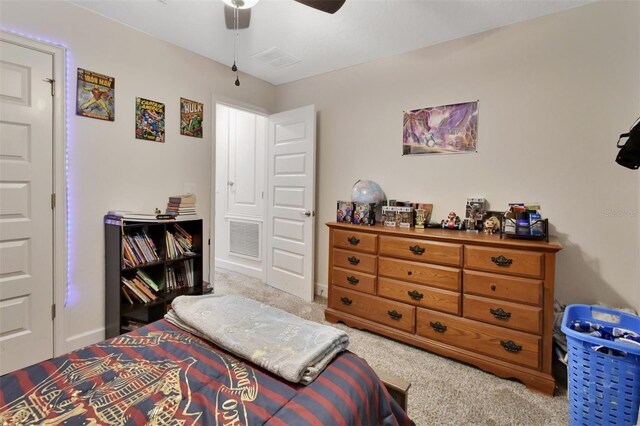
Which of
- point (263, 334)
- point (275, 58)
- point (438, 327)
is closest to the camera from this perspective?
point (263, 334)

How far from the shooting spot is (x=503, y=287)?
81.3 inches

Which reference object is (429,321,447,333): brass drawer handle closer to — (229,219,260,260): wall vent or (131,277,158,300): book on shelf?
(131,277,158,300): book on shelf

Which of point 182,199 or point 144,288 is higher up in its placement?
point 182,199

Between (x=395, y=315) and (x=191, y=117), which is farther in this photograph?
(x=191, y=117)

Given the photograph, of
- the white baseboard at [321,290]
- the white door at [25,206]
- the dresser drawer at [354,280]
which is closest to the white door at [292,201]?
the white baseboard at [321,290]

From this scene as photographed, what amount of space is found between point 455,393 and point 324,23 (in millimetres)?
2844

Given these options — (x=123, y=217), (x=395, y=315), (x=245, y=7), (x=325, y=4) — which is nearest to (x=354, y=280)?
(x=395, y=315)

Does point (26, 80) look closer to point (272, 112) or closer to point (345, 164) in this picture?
point (272, 112)

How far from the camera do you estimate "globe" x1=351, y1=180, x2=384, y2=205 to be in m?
3.02

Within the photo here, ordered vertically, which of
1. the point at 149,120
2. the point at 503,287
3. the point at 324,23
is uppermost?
the point at 324,23

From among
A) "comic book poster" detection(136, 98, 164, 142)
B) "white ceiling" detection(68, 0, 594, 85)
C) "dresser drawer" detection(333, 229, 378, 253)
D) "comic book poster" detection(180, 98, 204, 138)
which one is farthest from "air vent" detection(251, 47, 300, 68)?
"dresser drawer" detection(333, 229, 378, 253)

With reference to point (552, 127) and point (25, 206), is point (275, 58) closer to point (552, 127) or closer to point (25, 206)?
point (25, 206)

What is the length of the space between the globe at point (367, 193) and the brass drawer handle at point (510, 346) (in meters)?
1.55

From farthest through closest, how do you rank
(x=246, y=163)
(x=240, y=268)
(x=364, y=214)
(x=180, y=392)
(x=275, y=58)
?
(x=240, y=268) → (x=246, y=163) → (x=275, y=58) → (x=364, y=214) → (x=180, y=392)
